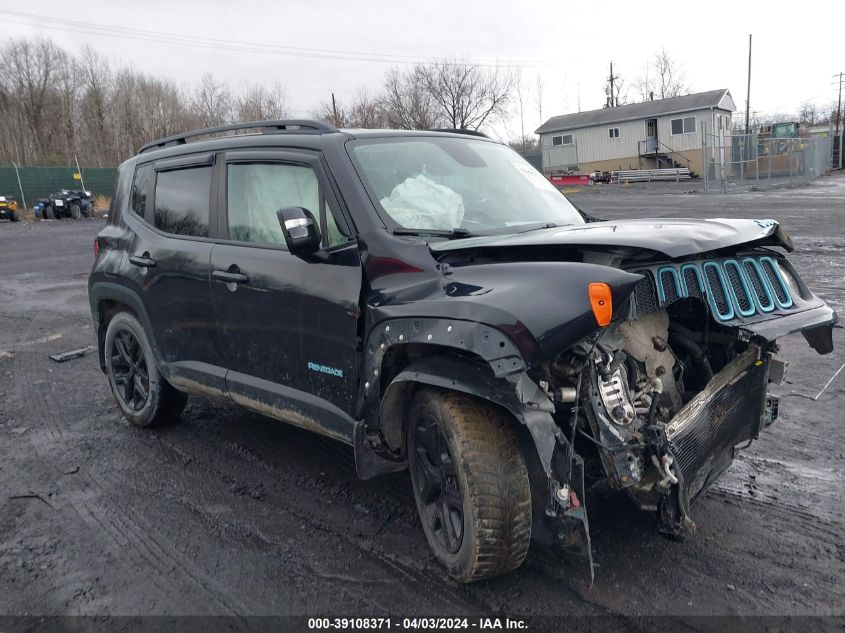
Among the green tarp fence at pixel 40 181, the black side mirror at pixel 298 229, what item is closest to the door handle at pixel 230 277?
the black side mirror at pixel 298 229

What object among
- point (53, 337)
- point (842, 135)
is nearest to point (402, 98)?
point (842, 135)

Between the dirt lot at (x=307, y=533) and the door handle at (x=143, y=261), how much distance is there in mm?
1266

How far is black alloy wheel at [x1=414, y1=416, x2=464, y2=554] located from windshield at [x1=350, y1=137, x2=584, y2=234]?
102 centimetres

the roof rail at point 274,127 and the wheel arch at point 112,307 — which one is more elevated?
the roof rail at point 274,127

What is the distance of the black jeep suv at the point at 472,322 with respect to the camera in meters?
2.69

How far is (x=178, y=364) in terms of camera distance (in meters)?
4.61

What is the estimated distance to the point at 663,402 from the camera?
3104mm

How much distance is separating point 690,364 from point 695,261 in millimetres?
647

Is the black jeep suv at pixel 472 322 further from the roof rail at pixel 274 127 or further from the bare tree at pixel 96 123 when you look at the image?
the bare tree at pixel 96 123

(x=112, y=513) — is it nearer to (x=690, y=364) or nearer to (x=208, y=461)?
(x=208, y=461)

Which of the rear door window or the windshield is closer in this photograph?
the windshield

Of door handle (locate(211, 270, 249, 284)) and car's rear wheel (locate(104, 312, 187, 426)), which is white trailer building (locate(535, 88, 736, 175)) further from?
door handle (locate(211, 270, 249, 284))

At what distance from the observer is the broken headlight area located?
269 centimetres

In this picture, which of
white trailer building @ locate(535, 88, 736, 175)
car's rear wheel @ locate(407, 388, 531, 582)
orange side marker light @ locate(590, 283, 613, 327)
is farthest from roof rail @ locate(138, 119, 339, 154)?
white trailer building @ locate(535, 88, 736, 175)
